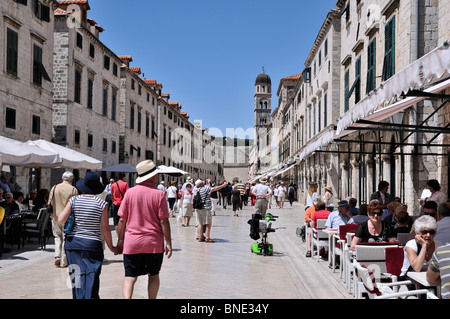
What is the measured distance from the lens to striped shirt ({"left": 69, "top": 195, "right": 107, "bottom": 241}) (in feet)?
16.5

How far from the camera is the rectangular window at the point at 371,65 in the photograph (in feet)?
55.2

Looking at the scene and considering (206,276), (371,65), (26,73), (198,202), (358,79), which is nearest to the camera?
(206,276)

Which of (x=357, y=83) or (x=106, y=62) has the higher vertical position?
(x=106, y=62)

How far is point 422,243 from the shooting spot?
16.1 feet

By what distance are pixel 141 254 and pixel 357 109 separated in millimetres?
4883

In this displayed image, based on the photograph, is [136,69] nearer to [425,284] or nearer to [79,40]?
[79,40]

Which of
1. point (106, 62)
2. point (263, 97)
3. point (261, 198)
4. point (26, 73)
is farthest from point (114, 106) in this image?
point (263, 97)

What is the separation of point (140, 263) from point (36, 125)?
1830 centimetres

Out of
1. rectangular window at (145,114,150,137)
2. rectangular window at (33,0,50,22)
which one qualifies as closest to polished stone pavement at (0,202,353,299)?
rectangular window at (33,0,50,22)

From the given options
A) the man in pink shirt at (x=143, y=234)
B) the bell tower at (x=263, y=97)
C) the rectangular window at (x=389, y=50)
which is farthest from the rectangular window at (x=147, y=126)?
the bell tower at (x=263, y=97)

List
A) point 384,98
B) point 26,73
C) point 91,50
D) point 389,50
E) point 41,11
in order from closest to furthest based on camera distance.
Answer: point 384,98 < point 389,50 < point 26,73 < point 41,11 < point 91,50

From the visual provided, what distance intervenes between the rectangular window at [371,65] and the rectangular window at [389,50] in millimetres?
1389

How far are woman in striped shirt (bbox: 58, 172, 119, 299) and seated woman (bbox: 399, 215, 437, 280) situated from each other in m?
3.20
